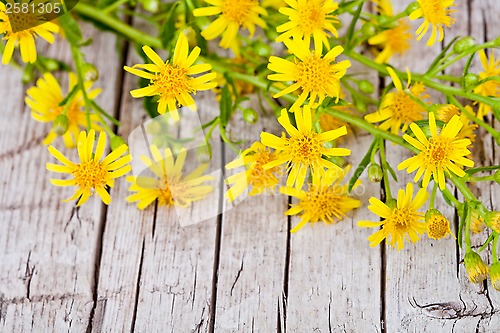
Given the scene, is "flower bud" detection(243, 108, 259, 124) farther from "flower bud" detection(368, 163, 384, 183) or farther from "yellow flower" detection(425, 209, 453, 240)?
"yellow flower" detection(425, 209, 453, 240)

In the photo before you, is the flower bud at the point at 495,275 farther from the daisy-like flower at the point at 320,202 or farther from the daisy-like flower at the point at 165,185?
the daisy-like flower at the point at 165,185

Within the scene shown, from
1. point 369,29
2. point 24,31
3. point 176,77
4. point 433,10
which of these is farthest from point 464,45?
point 24,31

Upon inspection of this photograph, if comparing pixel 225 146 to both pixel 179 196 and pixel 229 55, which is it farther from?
pixel 229 55

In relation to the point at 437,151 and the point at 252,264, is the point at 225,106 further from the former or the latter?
the point at 437,151

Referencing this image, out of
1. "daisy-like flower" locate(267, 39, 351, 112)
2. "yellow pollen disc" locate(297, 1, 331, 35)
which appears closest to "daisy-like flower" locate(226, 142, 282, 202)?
"daisy-like flower" locate(267, 39, 351, 112)

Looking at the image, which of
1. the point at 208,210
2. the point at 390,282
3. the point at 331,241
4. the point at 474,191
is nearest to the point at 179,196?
the point at 208,210

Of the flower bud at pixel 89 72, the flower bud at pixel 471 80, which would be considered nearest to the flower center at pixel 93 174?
the flower bud at pixel 89 72

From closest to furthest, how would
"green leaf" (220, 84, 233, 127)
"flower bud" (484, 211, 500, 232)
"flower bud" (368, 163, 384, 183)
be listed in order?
"flower bud" (484, 211, 500, 232) < "flower bud" (368, 163, 384, 183) < "green leaf" (220, 84, 233, 127)
